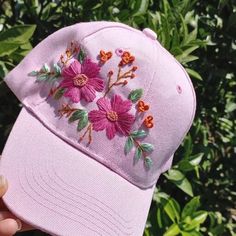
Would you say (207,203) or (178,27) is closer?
(178,27)

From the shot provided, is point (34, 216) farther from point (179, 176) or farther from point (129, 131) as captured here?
point (179, 176)

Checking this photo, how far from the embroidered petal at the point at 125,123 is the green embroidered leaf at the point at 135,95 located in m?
0.04

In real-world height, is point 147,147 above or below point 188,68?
above

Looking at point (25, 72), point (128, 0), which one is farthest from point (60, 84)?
point (128, 0)

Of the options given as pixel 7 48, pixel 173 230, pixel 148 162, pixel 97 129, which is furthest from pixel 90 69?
pixel 173 230

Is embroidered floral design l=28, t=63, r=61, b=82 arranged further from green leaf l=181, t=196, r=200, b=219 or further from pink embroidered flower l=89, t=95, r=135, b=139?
green leaf l=181, t=196, r=200, b=219

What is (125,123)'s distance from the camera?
4.82 ft

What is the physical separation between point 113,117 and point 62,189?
199mm

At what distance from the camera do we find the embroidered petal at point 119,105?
1.46 m

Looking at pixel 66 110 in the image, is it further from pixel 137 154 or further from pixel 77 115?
pixel 137 154

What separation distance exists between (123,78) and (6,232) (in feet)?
1.42

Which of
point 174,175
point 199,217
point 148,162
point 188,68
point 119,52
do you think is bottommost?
point 199,217

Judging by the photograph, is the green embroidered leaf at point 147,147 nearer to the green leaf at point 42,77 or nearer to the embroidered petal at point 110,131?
the embroidered petal at point 110,131

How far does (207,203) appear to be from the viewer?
2.71 metres
